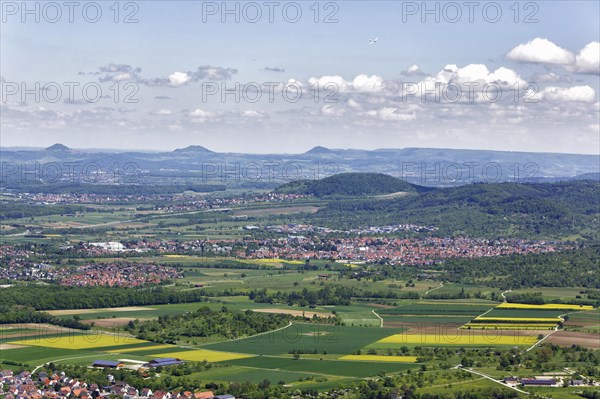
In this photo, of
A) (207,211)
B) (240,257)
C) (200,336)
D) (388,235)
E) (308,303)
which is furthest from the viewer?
(207,211)

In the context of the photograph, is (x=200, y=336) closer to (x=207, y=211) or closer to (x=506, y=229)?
(x=506, y=229)

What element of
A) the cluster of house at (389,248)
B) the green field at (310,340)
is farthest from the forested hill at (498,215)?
the green field at (310,340)

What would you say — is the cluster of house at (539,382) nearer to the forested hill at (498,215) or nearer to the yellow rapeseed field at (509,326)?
the yellow rapeseed field at (509,326)

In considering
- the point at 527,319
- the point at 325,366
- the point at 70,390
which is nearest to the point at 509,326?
the point at 527,319

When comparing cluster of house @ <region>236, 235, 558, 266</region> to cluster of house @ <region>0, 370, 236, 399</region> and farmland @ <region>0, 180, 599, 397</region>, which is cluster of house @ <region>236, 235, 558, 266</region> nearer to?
farmland @ <region>0, 180, 599, 397</region>

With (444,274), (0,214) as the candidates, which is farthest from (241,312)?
(0,214)

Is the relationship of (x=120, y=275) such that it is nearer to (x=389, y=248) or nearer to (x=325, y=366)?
(x=389, y=248)
